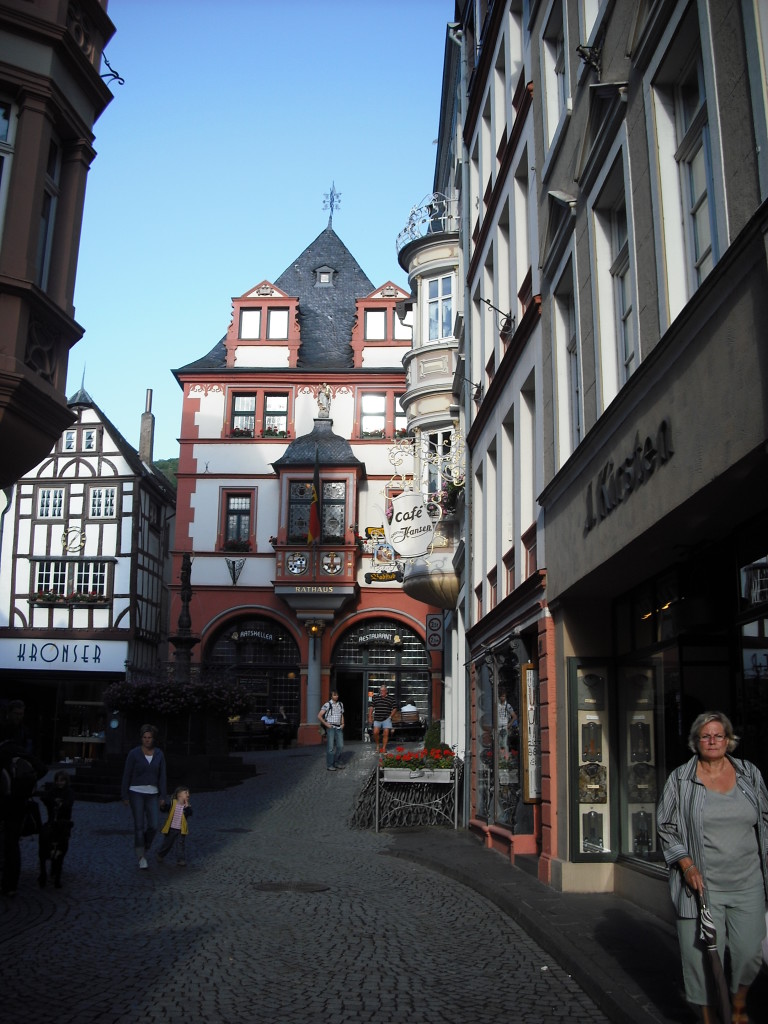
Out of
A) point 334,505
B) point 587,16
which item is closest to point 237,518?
point 334,505

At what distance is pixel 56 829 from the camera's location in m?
11.6

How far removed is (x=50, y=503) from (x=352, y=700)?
1330 cm

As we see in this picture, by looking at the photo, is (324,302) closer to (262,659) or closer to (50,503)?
(50,503)

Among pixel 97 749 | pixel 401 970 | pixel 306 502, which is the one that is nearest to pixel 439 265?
pixel 306 502

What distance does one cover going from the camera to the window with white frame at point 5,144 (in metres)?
11.5

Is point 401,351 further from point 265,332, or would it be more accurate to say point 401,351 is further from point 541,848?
point 541,848

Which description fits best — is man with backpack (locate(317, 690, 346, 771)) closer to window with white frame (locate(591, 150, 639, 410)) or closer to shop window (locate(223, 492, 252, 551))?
window with white frame (locate(591, 150, 639, 410))

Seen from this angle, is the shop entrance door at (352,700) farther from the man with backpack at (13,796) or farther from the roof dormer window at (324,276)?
the man with backpack at (13,796)

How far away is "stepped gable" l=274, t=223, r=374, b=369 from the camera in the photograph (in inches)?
1722

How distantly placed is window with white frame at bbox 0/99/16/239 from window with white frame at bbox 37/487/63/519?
31.0m

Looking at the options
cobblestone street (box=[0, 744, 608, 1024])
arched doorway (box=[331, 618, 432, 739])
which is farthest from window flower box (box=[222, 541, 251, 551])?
cobblestone street (box=[0, 744, 608, 1024])

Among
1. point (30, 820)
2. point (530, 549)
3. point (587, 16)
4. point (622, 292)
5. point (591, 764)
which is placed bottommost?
point (30, 820)

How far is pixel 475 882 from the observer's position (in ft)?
37.9

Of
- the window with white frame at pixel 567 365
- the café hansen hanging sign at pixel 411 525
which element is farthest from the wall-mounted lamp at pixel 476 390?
the window with white frame at pixel 567 365
